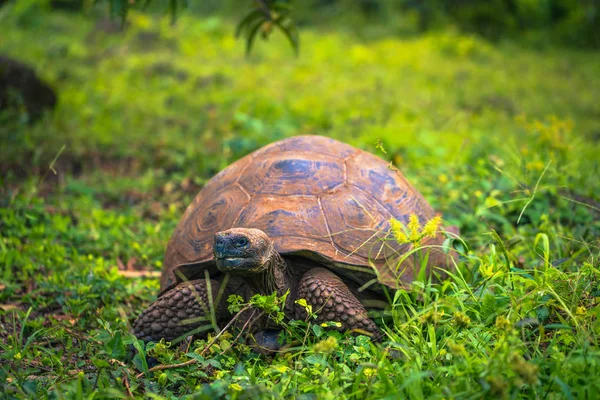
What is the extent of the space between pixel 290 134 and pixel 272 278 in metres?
2.75

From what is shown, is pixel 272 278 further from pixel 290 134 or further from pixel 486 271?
pixel 290 134

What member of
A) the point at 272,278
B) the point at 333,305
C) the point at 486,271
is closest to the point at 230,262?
the point at 272,278

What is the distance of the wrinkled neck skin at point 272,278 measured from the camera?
2535 mm

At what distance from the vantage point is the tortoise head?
2381mm

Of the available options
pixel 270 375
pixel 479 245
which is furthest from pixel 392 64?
pixel 270 375

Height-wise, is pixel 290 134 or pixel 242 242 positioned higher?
pixel 242 242

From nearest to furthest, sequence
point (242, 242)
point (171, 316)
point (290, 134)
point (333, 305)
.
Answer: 1. point (242, 242)
2. point (333, 305)
3. point (171, 316)
4. point (290, 134)

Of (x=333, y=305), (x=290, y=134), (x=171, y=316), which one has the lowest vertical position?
(x=290, y=134)

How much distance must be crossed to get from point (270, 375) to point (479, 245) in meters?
→ 1.66

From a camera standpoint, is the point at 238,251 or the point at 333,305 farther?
the point at 333,305

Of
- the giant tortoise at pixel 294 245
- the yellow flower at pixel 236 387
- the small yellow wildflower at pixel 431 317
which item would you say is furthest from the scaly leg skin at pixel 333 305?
the yellow flower at pixel 236 387

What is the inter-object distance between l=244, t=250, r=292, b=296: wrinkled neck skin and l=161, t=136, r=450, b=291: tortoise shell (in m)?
0.07

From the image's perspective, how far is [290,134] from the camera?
5.19 meters

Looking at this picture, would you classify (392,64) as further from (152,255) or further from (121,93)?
(152,255)
